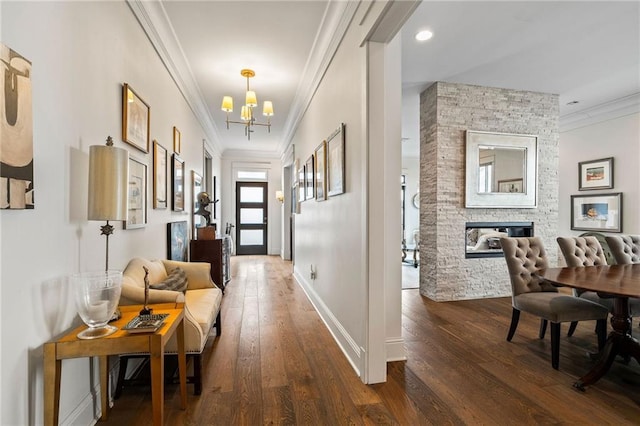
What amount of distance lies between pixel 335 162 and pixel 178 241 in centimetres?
217

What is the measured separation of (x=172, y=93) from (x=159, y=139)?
2.69 feet

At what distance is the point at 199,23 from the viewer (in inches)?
109

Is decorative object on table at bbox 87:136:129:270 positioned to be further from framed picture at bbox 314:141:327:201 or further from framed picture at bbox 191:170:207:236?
framed picture at bbox 191:170:207:236

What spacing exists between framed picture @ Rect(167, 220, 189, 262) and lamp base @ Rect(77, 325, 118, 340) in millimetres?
1932

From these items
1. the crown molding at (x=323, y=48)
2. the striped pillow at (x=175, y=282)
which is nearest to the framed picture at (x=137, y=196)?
the striped pillow at (x=175, y=282)

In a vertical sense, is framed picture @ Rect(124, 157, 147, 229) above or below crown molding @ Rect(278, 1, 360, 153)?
below

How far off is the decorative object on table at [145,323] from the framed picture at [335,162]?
166 cm

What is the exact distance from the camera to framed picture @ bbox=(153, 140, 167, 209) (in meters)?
2.81

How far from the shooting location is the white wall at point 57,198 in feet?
3.95

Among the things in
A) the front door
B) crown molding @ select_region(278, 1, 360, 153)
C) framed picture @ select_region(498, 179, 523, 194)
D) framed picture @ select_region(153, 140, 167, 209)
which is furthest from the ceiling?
the front door

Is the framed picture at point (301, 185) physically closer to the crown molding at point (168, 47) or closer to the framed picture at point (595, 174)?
the crown molding at point (168, 47)

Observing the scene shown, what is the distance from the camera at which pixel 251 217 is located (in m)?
8.58

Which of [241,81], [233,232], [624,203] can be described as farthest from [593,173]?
[233,232]

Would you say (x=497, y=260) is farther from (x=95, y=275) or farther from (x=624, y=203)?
(x=95, y=275)
